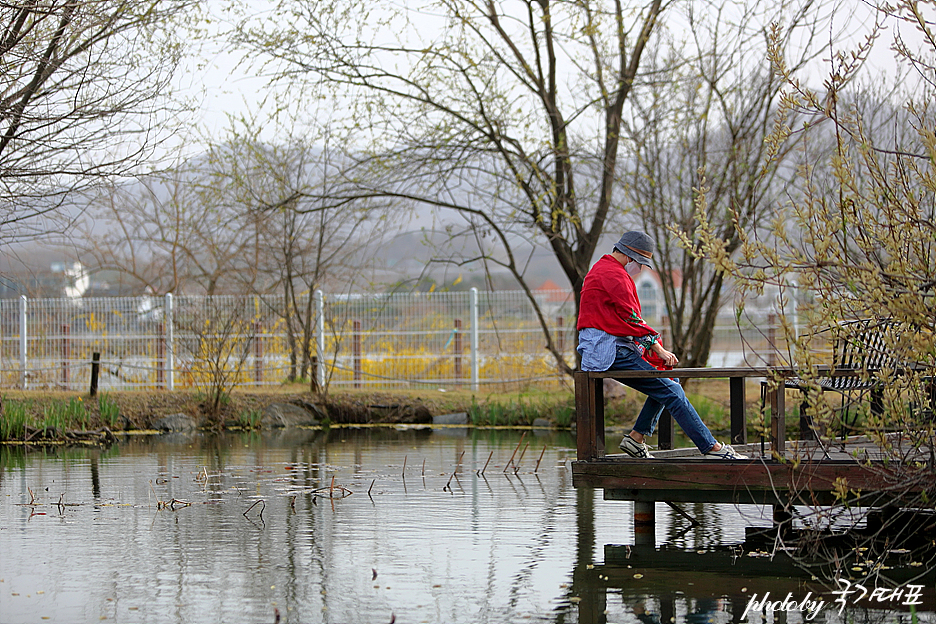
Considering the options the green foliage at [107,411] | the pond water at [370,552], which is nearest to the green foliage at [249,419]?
the green foliage at [107,411]

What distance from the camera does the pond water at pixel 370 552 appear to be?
17.9 feet

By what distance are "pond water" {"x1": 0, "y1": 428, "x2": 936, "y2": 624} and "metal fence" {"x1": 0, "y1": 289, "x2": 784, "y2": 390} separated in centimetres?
997

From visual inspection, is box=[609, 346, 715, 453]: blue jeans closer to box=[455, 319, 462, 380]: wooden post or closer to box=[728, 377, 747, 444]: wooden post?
box=[728, 377, 747, 444]: wooden post

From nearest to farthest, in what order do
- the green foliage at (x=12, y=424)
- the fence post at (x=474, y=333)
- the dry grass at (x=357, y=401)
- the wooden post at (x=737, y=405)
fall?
the wooden post at (x=737, y=405) < the green foliage at (x=12, y=424) < the dry grass at (x=357, y=401) < the fence post at (x=474, y=333)

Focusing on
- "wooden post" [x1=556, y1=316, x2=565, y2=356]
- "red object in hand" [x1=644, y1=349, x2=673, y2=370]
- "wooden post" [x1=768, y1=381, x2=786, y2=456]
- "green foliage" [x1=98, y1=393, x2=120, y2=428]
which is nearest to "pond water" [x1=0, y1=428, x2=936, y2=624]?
"wooden post" [x1=768, y1=381, x2=786, y2=456]

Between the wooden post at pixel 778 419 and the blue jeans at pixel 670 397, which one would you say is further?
the blue jeans at pixel 670 397

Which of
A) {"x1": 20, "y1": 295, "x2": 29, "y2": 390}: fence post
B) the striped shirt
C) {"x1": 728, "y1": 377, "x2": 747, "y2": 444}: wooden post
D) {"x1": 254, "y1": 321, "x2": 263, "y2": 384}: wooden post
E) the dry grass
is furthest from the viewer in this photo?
{"x1": 20, "y1": 295, "x2": 29, "y2": 390}: fence post

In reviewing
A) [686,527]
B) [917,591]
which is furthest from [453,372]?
[917,591]

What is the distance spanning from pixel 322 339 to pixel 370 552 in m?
14.9

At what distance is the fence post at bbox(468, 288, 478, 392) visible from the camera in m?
21.9

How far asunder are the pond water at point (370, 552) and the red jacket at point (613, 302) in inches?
56.1

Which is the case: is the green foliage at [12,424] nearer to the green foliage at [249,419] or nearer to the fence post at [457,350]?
the green foliage at [249,419]

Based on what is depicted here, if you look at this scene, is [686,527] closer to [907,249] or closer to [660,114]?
[907,249]

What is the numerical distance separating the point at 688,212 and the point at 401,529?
10223 millimetres
